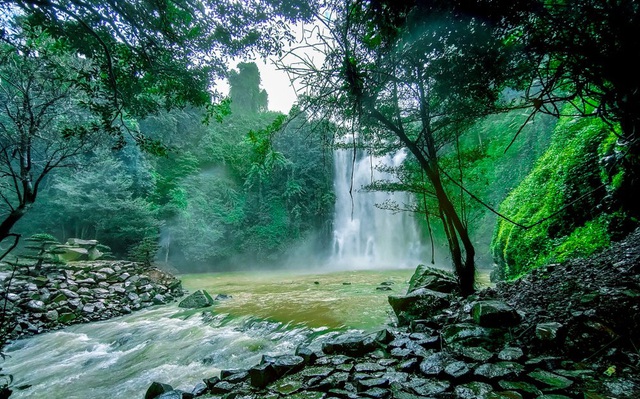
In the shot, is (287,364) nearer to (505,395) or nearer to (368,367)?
(368,367)

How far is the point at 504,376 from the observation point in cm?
219

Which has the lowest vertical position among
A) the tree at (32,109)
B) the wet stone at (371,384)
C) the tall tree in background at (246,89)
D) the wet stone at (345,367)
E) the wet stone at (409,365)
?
the wet stone at (345,367)

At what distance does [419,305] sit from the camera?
14.9 ft

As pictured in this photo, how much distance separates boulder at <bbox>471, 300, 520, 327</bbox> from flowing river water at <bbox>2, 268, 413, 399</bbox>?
2169 mm

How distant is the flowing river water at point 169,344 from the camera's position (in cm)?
396

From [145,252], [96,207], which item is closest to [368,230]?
[145,252]

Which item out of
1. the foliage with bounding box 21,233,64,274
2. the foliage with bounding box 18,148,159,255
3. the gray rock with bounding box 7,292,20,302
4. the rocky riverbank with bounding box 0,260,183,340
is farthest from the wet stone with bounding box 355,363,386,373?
the foliage with bounding box 18,148,159,255

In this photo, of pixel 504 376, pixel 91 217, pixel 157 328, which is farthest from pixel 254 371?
pixel 91 217

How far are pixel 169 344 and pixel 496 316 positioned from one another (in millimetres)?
5374

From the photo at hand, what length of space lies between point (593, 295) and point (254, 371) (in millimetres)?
3456

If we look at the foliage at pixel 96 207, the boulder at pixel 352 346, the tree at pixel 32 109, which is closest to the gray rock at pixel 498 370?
the boulder at pixel 352 346

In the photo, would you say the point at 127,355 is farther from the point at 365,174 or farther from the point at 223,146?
the point at 223,146

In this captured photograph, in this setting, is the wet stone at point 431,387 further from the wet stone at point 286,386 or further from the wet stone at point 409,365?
the wet stone at point 286,386

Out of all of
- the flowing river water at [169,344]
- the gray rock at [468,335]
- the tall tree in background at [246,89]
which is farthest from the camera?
the tall tree in background at [246,89]
